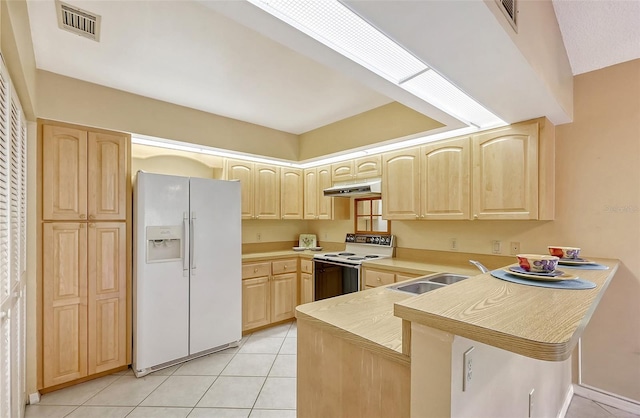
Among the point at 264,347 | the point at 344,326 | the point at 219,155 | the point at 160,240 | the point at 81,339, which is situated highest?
the point at 219,155

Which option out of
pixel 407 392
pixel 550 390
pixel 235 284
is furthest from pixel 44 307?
pixel 550 390

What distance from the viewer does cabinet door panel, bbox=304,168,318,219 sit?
4.05m

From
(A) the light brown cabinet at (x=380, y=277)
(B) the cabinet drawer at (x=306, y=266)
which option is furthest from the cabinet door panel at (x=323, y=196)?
(A) the light brown cabinet at (x=380, y=277)

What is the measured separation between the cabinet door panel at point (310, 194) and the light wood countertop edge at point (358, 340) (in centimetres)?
273

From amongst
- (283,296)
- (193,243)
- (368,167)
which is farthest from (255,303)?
(368,167)

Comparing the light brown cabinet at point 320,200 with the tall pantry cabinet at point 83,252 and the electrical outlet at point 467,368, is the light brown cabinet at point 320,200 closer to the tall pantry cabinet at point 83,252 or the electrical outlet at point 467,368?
the tall pantry cabinet at point 83,252

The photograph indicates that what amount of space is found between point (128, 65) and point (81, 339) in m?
2.24

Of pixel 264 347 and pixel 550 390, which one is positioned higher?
pixel 550 390

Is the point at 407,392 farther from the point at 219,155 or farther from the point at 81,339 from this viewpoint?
the point at 219,155

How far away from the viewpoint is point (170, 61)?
2.29m

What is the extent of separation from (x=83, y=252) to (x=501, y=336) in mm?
2932

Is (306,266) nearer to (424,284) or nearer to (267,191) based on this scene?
(267,191)

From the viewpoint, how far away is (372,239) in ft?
11.8

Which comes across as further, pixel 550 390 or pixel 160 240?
pixel 160 240
